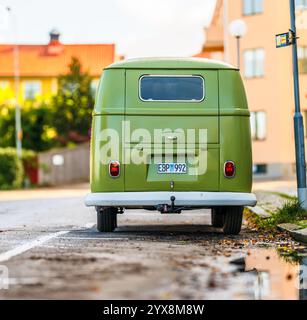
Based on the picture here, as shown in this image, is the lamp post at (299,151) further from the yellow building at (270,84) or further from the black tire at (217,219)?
the yellow building at (270,84)

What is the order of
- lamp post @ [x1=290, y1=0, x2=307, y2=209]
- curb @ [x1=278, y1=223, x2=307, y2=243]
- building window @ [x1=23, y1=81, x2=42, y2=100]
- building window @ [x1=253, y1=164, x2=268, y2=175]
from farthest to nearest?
1. building window @ [x1=23, y1=81, x2=42, y2=100]
2. building window @ [x1=253, y1=164, x2=268, y2=175]
3. lamp post @ [x1=290, y1=0, x2=307, y2=209]
4. curb @ [x1=278, y1=223, x2=307, y2=243]

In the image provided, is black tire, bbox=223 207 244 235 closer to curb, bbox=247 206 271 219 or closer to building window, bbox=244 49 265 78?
curb, bbox=247 206 271 219

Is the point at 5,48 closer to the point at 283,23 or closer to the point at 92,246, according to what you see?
the point at 283,23

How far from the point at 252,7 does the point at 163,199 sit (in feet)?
103

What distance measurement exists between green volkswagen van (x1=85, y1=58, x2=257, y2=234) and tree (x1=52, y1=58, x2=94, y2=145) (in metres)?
39.8

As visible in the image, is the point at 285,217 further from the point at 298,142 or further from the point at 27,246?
the point at 27,246

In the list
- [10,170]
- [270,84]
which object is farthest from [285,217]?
[270,84]

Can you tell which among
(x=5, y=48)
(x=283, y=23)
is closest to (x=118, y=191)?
(x=283, y=23)

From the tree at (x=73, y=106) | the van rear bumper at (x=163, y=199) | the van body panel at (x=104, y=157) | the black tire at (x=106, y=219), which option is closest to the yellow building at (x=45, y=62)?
the tree at (x=73, y=106)

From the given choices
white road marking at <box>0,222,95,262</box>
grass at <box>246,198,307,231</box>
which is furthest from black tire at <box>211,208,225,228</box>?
white road marking at <box>0,222,95,262</box>

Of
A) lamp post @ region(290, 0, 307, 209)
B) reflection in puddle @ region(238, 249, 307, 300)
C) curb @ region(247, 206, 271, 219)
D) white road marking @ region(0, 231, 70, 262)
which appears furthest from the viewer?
curb @ region(247, 206, 271, 219)

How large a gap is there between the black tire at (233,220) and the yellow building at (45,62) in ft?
189

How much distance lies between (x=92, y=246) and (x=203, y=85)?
3005 millimetres

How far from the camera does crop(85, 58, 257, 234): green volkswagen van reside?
11.8 meters
